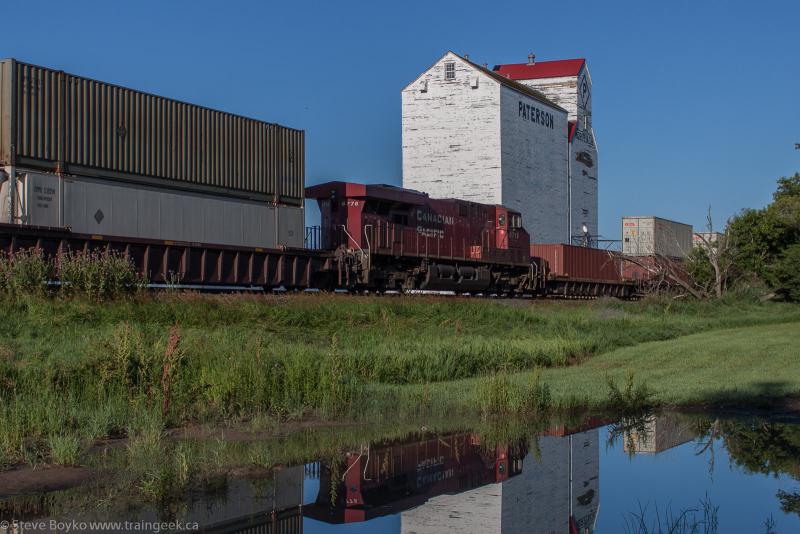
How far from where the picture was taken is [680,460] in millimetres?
9016

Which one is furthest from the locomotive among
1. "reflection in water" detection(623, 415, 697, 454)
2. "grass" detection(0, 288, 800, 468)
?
"reflection in water" detection(623, 415, 697, 454)

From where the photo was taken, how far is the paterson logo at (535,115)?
51.3 metres

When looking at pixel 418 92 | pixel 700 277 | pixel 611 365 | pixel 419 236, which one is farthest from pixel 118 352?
pixel 418 92

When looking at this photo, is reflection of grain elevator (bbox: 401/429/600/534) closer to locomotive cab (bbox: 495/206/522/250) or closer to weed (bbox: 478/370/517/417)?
weed (bbox: 478/370/517/417)

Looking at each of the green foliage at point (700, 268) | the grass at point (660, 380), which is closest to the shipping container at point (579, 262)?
the green foliage at point (700, 268)

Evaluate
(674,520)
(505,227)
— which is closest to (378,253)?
(505,227)

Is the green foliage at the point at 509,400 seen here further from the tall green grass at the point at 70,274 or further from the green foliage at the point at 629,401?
the tall green grass at the point at 70,274

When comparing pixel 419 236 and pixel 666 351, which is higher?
pixel 419 236

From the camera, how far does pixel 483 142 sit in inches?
1911

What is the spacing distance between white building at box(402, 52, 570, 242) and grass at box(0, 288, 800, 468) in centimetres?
2459

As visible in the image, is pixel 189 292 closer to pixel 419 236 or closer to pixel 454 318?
pixel 454 318

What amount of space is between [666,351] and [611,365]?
8.48 ft

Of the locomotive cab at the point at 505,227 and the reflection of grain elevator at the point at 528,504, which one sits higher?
the locomotive cab at the point at 505,227

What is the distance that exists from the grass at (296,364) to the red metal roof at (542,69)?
4015cm
